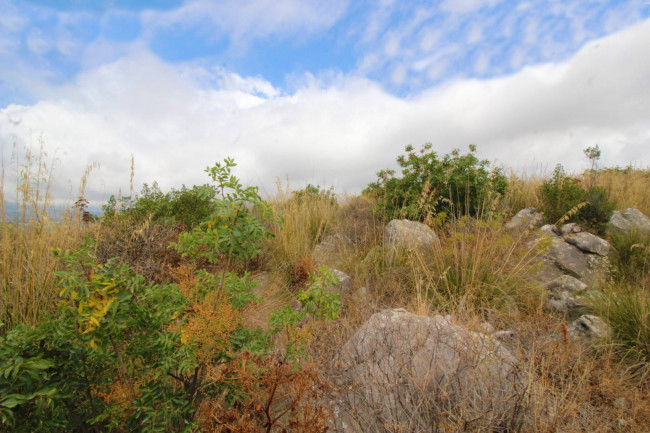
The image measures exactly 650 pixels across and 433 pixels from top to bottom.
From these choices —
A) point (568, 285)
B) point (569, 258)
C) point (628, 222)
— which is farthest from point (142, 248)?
point (628, 222)

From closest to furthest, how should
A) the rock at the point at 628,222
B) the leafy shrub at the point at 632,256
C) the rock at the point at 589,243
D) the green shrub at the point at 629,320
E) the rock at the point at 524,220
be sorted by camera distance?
the green shrub at the point at 629,320, the leafy shrub at the point at 632,256, the rock at the point at 589,243, the rock at the point at 628,222, the rock at the point at 524,220

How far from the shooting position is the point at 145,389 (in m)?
1.63

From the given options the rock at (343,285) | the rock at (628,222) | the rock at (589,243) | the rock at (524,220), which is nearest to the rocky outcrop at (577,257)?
the rock at (589,243)

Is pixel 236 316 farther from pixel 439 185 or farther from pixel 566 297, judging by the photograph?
pixel 439 185

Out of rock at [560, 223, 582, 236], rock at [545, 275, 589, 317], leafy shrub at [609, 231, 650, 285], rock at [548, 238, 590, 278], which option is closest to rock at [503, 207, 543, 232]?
rock at [560, 223, 582, 236]

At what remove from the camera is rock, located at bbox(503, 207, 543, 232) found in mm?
6085

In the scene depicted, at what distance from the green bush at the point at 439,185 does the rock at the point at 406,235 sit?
48 centimetres

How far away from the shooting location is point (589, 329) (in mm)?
3086

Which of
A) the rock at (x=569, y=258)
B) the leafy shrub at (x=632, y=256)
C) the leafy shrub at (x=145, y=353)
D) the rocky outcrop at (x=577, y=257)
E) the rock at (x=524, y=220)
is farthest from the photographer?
the rock at (x=524, y=220)

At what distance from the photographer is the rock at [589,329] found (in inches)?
119

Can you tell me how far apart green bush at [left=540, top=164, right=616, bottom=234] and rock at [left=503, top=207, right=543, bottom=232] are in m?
0.23

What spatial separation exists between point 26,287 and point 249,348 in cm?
252

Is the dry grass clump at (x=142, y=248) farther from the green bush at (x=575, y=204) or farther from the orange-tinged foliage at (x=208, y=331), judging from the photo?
the green bush at (x=575, y=204)

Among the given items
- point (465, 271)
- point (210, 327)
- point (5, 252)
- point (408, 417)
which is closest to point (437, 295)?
point (465, 271)
